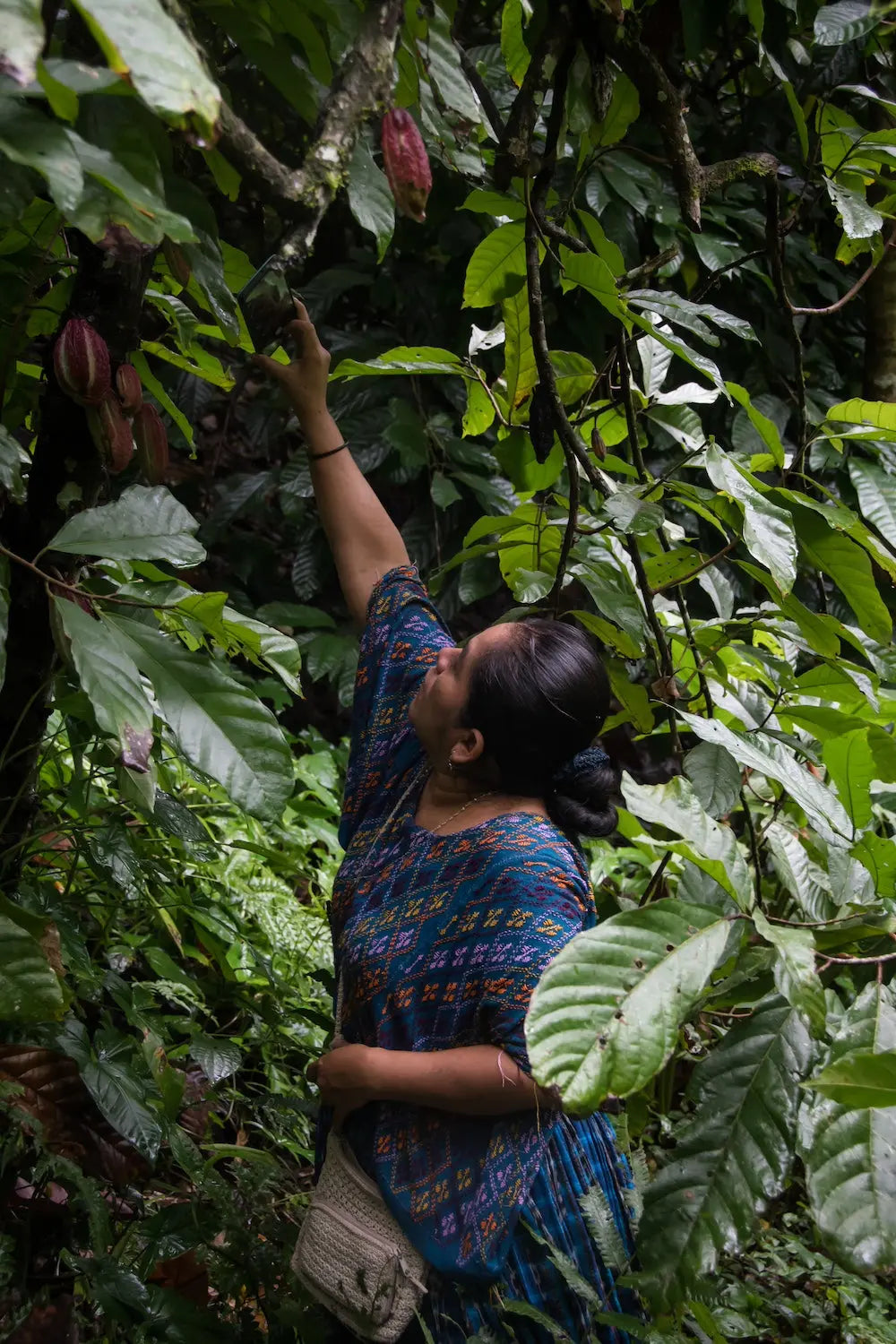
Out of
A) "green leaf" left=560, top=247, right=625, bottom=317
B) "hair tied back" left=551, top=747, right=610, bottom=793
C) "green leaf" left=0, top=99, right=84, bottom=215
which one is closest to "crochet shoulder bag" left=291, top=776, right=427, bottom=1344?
"hair tied back" left=551, top=747, right=610, bottom=793

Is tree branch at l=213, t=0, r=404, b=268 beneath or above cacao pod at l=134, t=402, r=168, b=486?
above

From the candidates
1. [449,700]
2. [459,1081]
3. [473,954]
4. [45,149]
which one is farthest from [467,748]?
[45,149]

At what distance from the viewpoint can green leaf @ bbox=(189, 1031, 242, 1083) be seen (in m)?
1.41

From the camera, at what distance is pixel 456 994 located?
1.18 m

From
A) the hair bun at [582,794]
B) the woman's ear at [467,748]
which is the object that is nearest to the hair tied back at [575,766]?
the hair bun at [582,794]

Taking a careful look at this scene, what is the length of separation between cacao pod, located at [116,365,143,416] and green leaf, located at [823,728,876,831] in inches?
25.1

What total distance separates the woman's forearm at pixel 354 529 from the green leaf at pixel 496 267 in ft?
1.31

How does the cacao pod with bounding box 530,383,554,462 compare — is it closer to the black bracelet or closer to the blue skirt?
the black bracelet

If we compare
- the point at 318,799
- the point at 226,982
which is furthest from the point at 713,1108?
the point at 318,799

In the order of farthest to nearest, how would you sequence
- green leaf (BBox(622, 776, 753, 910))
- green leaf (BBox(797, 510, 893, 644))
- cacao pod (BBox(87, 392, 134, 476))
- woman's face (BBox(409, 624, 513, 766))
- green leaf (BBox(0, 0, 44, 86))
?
1. woman's face (BBox(409, 624, 513, 766))
2. green leaf (BBox(797, 510, 893, 644))
3. cacao pod (BBox(87, 392, 134, 476))
4. green leaf (BBox(622, 776, 753, 910))
5. green leaf (BBox(0, 0, 44, 86))

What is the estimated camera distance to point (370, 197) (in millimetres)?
947

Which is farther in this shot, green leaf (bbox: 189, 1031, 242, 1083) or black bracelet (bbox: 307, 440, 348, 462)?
black bracelet (bbox: 307, 440, 348, 462)

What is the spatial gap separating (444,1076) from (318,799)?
5.14ft

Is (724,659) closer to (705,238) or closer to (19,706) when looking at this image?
(19,706)
